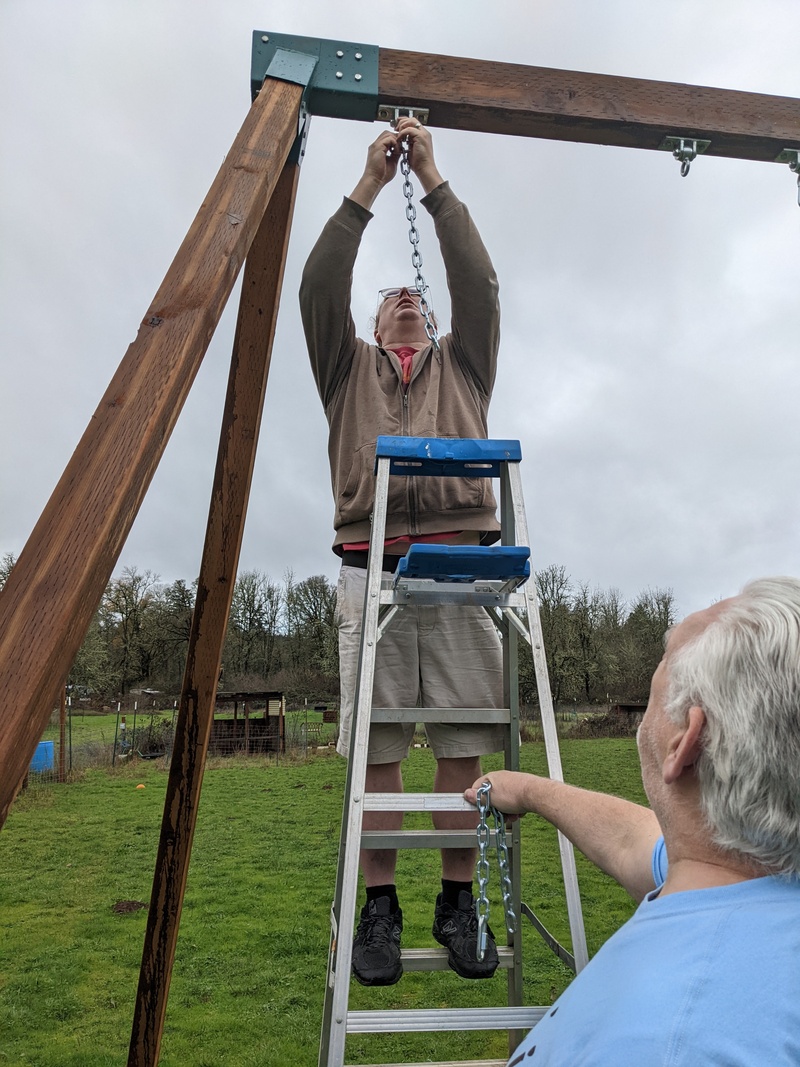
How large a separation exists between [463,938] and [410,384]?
1.69 meters

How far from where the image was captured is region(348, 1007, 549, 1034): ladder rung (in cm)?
149

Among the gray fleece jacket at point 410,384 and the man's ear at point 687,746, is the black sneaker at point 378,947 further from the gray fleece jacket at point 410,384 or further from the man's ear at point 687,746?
the man's ear at point 687,746

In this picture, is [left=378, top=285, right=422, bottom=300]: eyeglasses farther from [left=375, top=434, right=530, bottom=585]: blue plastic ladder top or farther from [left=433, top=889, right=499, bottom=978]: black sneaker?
[left=433, top=889, right=499, bottom=978]: black sneaker

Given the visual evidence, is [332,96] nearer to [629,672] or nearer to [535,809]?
[535,809]

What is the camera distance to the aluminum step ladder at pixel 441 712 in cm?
153

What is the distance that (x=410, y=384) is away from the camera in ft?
8.11

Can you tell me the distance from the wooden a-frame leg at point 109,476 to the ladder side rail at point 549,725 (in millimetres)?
994

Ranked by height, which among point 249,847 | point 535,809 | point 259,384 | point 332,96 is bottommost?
point 249,847

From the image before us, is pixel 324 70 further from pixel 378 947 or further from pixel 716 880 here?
pixel 378 947

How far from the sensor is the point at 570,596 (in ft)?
90.4

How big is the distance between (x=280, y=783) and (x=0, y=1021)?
12106 millimetres

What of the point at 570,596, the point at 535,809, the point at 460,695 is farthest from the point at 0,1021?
the point at 570,596

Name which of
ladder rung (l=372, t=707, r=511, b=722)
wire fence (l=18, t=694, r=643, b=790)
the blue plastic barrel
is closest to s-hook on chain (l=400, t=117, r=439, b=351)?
ladder rung (l=372, t=707, r=511, b=722)

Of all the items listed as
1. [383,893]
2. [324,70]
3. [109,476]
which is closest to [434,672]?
[383,893]
